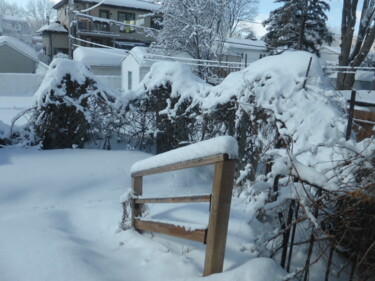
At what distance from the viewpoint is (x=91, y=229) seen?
10.6 ft

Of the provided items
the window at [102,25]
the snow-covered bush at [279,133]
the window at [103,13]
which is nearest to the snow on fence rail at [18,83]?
the window at [102,25]

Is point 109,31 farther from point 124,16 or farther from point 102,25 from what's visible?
point 124,16

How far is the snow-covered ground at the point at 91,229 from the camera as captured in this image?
82.4 inches

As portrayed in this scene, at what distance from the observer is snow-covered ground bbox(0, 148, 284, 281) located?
2092 mm

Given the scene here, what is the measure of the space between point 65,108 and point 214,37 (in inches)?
447

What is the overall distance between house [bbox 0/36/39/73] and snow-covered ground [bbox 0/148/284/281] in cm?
2288

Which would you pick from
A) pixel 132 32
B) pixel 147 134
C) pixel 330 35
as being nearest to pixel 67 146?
pixel 147 134

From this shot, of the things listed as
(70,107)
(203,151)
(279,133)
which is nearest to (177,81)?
(70,107)

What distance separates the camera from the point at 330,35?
2028 centimetres

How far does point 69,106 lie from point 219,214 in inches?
208

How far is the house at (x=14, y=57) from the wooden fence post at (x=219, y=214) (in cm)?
2755

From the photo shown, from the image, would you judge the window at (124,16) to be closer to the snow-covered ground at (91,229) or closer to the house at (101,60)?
the house at (101,60)

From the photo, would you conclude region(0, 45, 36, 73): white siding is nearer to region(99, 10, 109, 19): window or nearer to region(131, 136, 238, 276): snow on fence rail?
region(99, 10, 109, 19): window

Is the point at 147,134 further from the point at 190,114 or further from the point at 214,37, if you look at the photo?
the point at 214,37
